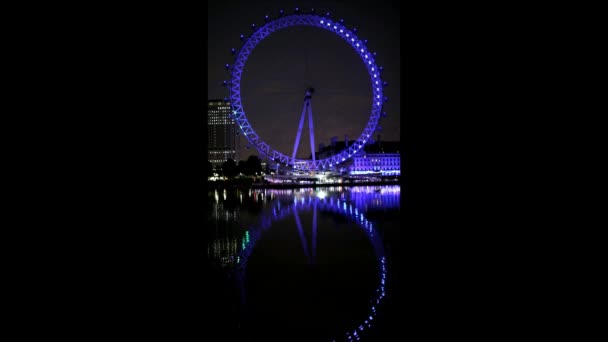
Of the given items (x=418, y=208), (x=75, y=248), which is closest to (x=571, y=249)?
(x=418, y=208)

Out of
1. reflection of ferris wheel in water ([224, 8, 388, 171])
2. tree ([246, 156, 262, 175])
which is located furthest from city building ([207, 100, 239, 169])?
reflection of ferris wheel in water ([224, 8, 388, 171])

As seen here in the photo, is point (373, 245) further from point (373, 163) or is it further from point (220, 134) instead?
point (220, 134)

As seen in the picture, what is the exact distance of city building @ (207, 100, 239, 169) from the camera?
94.0 m

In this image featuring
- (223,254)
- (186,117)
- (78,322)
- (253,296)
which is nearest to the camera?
(78,322)

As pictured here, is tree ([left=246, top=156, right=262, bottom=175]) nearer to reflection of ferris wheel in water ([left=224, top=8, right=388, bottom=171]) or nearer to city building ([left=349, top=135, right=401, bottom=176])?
reflection of ferris wheel in water ([left=224, top=8, right=388, bottom=171])

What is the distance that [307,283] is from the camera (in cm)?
435

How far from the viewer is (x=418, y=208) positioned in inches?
283

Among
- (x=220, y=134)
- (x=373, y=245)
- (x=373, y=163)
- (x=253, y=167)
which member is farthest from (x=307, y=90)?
(x=220, y=134)

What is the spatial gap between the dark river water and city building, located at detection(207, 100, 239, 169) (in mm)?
88666

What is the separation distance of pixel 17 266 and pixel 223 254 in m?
2.63

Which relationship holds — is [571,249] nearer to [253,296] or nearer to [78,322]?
[253,296]

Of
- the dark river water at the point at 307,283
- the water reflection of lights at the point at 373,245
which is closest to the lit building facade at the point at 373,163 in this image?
the water reflection of lights at the point at 373,245

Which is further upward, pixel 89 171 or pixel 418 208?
pixel 89 171

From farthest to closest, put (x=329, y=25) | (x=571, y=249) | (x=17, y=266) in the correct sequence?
(x=329, y=25) → (x=571, y=249) → (x=17, y=266)
